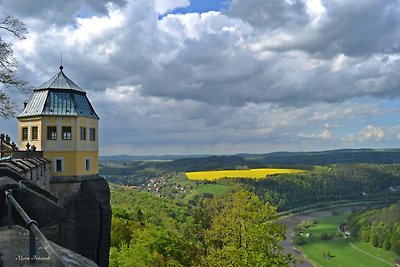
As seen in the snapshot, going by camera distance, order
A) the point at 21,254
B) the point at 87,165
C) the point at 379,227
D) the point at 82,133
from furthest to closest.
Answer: the point at 379,227, the point at 87,165, the point at 82,133, the point at 21,254

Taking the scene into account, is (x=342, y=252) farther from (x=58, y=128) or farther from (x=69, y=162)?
(x=58, y=128)

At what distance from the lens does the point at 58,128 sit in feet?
96.4

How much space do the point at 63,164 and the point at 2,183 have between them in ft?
72.3

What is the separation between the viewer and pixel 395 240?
148 m

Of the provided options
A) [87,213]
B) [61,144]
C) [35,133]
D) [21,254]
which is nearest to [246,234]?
[87,213]

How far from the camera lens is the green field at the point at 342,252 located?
129750 millimetres

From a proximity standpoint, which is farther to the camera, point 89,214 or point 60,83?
point 60,83

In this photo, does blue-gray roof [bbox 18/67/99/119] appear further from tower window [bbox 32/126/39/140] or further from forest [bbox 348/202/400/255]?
forest [bbox 348/202/400/255]

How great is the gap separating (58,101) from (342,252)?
450 ft

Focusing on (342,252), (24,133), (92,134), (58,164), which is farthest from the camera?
(342,252)

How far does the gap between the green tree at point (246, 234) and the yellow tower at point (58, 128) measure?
11.5 metres

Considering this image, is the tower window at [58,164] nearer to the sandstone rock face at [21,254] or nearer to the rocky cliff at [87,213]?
the rocky cliff at [87,213]

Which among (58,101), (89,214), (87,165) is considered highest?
(58,101)

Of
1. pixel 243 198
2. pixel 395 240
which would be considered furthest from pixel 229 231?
pixel 395 240
